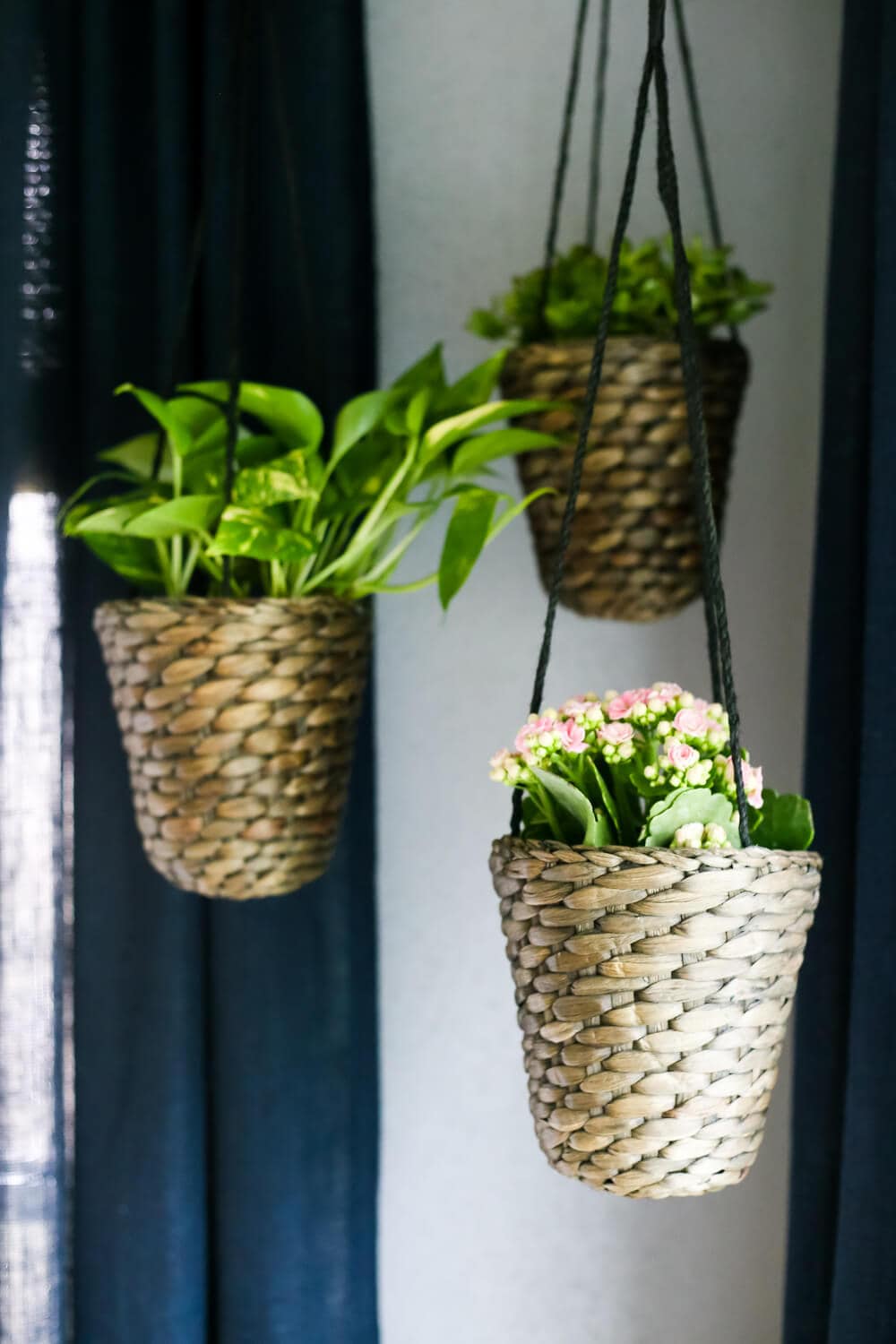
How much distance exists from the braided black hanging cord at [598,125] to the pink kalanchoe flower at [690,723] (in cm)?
61

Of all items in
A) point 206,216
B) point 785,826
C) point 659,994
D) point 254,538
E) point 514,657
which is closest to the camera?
point 659,994

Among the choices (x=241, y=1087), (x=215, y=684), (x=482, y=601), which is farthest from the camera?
(x=482, y=601)

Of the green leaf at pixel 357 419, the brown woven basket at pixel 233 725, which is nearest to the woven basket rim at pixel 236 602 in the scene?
the brown woven basket at pixel 233 725

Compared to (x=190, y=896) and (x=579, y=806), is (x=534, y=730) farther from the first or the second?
(x=190, y=896)

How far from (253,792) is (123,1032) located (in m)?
0.48

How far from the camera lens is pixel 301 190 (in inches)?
48.4

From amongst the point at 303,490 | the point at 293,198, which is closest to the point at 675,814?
the point at 303,490

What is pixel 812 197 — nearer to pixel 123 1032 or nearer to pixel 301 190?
pixel 301 190

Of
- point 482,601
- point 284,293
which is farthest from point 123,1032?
point 284,293

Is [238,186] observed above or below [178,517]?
above

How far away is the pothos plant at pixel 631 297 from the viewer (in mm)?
979

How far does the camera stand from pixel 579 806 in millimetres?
727

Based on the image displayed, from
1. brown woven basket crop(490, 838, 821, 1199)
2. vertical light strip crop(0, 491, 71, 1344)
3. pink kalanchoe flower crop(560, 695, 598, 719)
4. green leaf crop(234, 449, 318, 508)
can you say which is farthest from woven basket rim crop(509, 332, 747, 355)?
vertical light strip crop(0, 491, 71, 1344)

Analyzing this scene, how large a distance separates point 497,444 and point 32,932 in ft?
2.41
